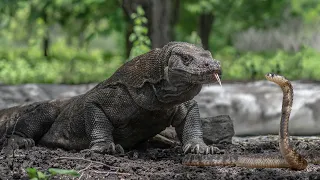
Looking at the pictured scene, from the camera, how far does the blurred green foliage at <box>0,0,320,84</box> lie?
39.6ft

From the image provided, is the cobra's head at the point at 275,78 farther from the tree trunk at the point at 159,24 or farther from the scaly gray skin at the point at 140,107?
the tree trunk at the point at 159,24

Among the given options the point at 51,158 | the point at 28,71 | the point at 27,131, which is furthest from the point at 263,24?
the point at 51,158

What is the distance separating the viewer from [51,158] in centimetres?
535

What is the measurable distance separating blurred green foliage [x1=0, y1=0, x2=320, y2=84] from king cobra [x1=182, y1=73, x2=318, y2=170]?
4.03 metres

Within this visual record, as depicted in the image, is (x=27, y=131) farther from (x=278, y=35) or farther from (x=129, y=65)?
(x=278, y=35)

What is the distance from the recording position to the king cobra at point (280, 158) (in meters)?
4.24

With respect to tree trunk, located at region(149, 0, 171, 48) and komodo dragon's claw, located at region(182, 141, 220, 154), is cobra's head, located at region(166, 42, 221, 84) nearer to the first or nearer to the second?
komodo dragon's claw, located at region(182, 141, 220, 154)

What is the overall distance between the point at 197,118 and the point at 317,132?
430 centimetres

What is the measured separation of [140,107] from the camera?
19.2ft

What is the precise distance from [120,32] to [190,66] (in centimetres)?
918

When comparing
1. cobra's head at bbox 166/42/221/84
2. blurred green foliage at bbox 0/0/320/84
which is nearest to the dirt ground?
cobra's head at bbox 166/42/221/84

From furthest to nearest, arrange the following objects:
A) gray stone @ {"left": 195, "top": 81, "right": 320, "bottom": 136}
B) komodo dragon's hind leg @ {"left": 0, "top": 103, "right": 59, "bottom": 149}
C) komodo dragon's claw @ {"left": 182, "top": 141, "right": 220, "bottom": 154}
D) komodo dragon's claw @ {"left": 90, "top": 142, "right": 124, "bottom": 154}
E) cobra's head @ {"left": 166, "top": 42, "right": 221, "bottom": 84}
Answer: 1. gray stone @ {"left": 195, "top": 81, "right": 320, "bottom": 136}
2. komodo dragon's hind leg @ {"left": 0, "top": 103, "right": 59, "bottom": 149}
3. komodo dragon's claw @ {"left": 90, "top": 142, "right": 124, "bottom": 154}
4. komodo dragon's claw @ {"left": 182, "top": 141, "right": 220, "bottom": 154}
5. cobra's head @ {"left": 166, "top": 42, "right": 221, "bottom": 84}

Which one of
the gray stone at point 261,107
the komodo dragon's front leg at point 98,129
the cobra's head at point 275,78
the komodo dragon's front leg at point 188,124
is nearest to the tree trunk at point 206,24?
the gray stone at point 261,107

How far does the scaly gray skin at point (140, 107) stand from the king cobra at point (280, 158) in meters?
0.56
